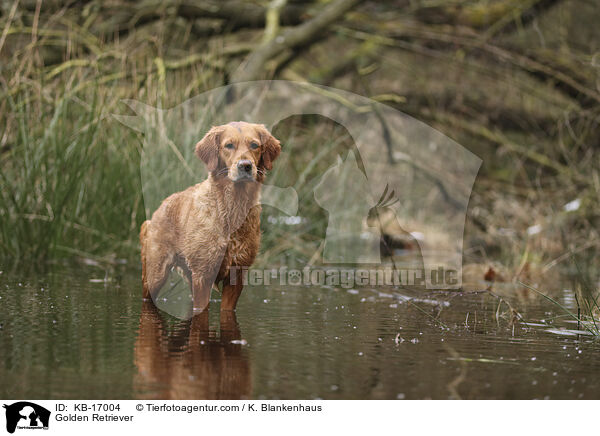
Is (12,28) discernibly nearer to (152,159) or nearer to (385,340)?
(152,159)

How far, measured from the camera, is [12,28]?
334 inches

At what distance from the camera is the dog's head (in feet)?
14.3

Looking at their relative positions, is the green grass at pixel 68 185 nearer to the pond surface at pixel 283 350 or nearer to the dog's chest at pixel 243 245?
the pond surface at pixel 283 350

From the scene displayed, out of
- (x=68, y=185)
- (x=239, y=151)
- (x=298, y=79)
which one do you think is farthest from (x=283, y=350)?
(x=298, y=79)

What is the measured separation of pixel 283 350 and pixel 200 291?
101cm

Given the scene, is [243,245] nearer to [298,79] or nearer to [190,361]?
[190,361]

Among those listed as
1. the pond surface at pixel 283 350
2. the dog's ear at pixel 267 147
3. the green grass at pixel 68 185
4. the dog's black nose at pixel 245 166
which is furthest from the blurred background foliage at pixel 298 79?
the dog's black nose at pixel 245 166

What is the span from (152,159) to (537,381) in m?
4.28

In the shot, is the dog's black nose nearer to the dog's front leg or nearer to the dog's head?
the dog's head

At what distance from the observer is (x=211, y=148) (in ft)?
14.8

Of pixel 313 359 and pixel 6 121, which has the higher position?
pixel 6 121

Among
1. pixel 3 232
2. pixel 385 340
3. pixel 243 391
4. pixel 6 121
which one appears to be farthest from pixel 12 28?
pixel 243 391
